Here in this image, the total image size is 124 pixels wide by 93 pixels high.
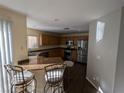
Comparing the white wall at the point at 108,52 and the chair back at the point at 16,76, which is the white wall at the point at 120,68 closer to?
the white wall at the point at 108,52

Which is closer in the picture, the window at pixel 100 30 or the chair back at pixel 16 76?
the chair back at pixel 16 76

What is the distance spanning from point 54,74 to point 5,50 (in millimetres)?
1271

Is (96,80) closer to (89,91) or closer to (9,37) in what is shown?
(89,91)

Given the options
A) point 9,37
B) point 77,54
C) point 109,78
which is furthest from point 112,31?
point 77,54

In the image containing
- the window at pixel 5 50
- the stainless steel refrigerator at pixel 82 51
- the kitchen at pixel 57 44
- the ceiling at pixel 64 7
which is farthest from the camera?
the stainless steel refrigerator at pixel 82 51

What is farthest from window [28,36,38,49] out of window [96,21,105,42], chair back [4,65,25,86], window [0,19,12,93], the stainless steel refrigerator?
window [96,21,105,42]

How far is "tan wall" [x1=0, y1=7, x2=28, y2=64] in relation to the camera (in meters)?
2.34

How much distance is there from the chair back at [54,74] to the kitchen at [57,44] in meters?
3.37

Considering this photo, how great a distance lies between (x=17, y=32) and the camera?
258 cm

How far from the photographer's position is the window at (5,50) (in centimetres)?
216

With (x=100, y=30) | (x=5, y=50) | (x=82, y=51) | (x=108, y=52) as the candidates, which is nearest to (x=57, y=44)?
(x=82, y=51)

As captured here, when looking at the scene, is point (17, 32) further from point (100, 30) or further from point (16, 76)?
point (100, 30)

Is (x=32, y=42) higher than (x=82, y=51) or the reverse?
higher

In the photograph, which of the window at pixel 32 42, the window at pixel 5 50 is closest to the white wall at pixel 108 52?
the window at pixel 5 50
